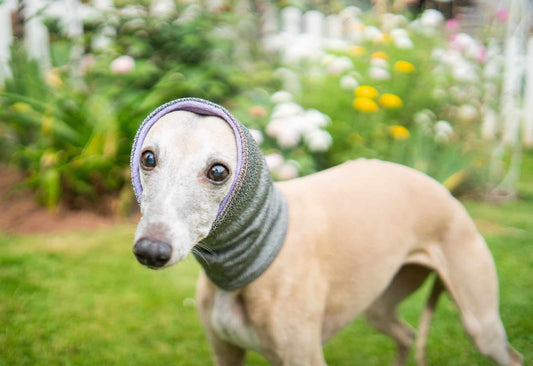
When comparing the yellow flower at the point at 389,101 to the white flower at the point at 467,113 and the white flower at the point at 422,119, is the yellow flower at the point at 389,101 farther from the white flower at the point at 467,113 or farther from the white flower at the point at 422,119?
the white flower at the point at 467,113

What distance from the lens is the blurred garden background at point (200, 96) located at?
9.88 feet

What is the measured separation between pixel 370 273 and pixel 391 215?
0.25 m

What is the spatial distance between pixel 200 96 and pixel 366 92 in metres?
1.62

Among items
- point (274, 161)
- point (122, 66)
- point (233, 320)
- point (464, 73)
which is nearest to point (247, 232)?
point (233, 320)

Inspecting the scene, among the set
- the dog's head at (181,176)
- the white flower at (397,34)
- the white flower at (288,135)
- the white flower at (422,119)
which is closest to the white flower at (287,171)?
the white flower at (288,135)

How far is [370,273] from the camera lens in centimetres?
199

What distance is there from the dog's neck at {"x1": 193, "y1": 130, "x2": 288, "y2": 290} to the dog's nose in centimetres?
24

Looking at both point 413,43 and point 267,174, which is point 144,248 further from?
point 413,43

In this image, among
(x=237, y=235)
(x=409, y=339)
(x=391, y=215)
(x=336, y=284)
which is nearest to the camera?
(x=237, y=235)

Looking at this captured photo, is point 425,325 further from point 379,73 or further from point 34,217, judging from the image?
point 34,217

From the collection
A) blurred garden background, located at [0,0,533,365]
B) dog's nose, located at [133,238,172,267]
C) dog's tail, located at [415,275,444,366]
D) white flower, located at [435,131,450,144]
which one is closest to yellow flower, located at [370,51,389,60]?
blurred garden background, located at [0,0,533,365]

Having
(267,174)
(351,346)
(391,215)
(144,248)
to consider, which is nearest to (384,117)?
(351,346)

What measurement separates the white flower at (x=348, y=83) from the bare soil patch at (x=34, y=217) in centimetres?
220

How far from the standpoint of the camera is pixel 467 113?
17.4 ft
